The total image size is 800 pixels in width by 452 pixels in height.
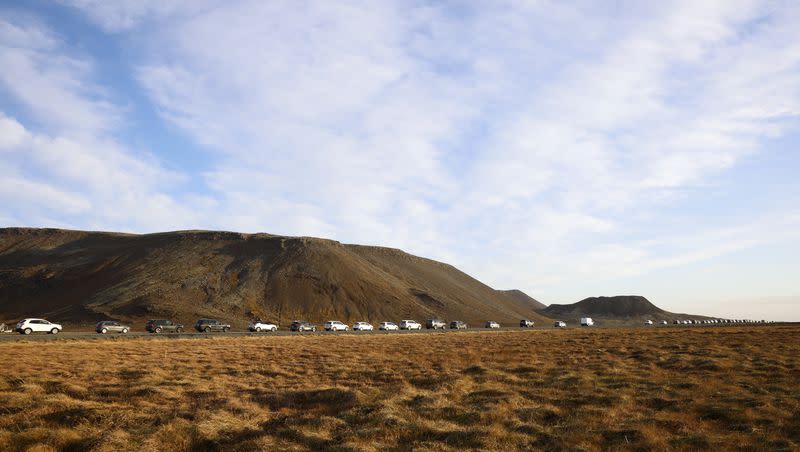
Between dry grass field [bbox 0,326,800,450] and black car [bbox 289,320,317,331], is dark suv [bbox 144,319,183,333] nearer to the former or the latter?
black car [bbox 289,320,317,331]

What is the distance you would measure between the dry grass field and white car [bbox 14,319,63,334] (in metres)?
31.1

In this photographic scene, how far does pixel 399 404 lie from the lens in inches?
590

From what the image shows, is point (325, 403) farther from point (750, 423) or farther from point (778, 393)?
point (778, 393)

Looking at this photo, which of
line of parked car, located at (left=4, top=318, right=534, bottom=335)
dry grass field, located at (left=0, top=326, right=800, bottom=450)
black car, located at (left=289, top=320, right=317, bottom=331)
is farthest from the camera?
black car, located at (left=289, top=320, right=317, bottom=331)

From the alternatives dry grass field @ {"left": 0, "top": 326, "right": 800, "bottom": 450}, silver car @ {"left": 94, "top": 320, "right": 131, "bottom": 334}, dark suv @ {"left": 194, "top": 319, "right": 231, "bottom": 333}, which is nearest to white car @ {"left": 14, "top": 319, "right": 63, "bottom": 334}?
silver car @ {"left": 94, "top": 320, "right": 131, "bottom": 334}

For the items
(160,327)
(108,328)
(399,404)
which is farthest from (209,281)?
(399,404)

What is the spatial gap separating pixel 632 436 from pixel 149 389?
47.9 ft

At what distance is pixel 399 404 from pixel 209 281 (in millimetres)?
93328

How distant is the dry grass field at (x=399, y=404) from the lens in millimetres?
11273

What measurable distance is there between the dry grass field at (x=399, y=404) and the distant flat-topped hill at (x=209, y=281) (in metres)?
66.3

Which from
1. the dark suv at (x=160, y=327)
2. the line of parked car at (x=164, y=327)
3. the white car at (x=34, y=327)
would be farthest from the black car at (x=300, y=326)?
the white car at (x=34, y=327)

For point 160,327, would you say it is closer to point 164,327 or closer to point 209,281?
point 164,327

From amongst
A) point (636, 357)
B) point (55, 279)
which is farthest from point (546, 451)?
point (55, 279)

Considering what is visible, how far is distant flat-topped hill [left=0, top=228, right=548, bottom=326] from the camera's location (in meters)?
92.1
